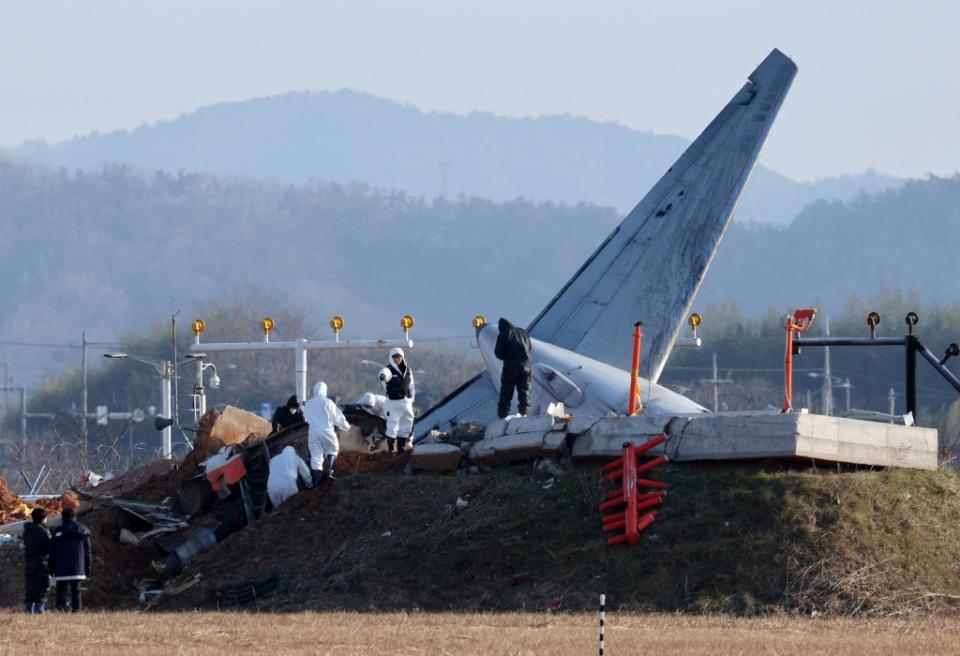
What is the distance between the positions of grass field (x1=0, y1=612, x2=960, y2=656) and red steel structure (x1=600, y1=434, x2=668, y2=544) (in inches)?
99.5

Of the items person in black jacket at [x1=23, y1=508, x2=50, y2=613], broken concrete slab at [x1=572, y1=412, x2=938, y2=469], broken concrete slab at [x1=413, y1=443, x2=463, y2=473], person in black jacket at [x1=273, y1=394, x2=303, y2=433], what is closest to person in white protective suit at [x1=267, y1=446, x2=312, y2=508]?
broken concrete slab at [x1=413, y1=443, x2=463, y2=473]

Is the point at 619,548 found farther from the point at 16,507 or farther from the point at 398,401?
the point at 16,507

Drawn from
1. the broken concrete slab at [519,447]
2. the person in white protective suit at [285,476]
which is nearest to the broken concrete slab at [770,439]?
the broken concrete slab at [519,447]

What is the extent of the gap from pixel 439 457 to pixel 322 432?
6.19 feet

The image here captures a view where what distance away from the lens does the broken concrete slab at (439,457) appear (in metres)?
28.7

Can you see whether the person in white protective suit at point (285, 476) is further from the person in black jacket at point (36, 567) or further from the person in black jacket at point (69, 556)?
the person in black jacket at point (36, 567)

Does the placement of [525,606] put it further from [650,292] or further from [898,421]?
[650,292]

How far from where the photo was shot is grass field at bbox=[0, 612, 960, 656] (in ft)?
61.7

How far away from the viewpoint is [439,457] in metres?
28.7

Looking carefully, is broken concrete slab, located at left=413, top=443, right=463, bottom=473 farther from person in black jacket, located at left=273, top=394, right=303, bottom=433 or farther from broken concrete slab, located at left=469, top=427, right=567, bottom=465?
person in black jacket, located at left=273, top=394, right=303, bottom=433

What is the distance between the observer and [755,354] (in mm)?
110000

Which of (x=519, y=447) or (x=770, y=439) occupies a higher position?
(x=770, y=439)

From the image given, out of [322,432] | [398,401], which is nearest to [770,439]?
[398,401]

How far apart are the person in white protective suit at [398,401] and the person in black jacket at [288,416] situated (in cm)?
281
